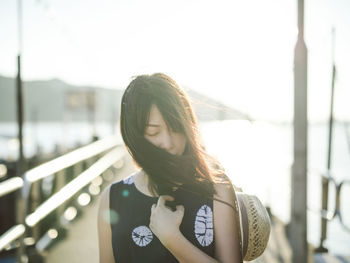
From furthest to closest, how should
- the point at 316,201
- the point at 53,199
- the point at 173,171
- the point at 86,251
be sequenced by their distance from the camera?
the point at 316,201, the point at 86,251, the point at 53,199, the point at 173,171

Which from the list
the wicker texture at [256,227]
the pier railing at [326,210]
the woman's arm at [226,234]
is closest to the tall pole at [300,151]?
the pier railing at [326,210]

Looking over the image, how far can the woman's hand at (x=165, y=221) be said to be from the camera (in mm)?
1363

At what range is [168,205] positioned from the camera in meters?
1.55

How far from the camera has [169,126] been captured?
1.54 m

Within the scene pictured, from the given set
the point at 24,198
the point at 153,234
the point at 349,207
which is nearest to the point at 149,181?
the point at 153,234

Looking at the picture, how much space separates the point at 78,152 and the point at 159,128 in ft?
13.1

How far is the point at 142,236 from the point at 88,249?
3499 mm

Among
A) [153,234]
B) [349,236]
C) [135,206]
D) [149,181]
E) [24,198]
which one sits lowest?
[349,236]

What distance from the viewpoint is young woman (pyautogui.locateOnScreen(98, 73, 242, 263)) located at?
1485 mm

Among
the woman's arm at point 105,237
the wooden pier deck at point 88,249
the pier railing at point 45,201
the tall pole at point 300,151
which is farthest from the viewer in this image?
the wooden pier deck at point 88,249

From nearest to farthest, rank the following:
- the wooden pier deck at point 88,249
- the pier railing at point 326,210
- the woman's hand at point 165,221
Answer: the woman's hand at point 165,221, the wooden pier deck at point 88,249, the pier railing at point 326,210

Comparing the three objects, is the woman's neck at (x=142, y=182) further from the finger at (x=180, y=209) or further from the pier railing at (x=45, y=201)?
the pier railing at (x=45, y=201)

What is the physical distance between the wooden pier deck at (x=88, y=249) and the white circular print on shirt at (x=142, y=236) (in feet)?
10.3

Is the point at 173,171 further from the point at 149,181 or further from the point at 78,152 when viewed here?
the point at 78,152
